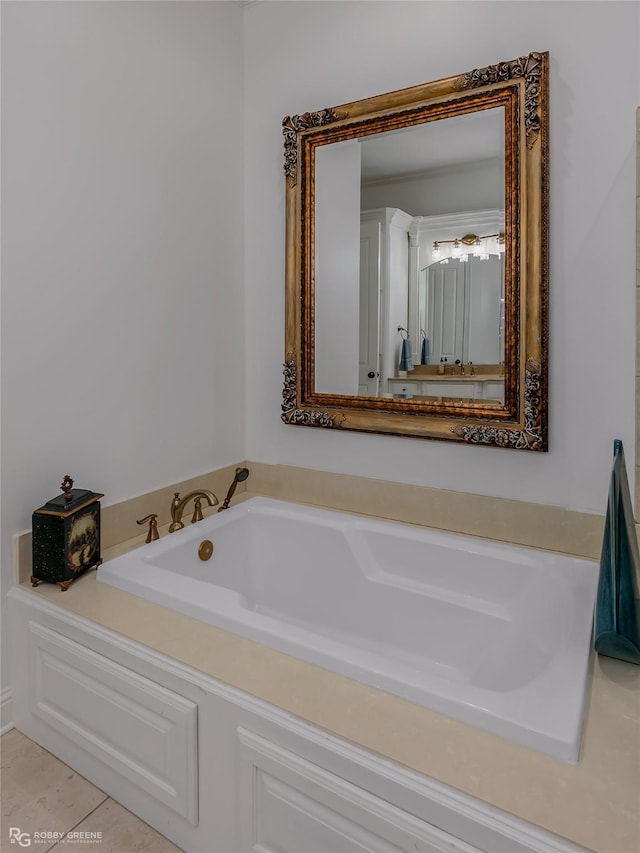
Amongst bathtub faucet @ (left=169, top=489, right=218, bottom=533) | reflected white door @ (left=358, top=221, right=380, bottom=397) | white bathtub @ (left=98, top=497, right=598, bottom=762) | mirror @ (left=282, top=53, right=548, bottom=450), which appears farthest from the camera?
reflected white door @ (left=358, top=221, right=380, bottom=397)

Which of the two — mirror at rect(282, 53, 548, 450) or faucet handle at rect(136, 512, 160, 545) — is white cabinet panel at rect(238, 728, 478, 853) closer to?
faucet handle at rect(136, 512, 160, 545)

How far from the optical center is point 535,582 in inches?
64.2

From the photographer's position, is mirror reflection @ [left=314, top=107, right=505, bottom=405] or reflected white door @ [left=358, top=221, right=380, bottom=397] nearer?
mirror reflection @ [left=314, top=107, right=505, bottom=405]

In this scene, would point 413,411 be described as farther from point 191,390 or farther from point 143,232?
point 143,232

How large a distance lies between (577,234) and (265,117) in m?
1.43

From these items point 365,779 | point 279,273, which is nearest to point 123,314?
point 279,273

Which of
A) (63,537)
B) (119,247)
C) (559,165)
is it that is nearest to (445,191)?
(559,165)

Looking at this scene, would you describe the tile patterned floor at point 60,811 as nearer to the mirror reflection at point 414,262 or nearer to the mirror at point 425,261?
the mirror at point 425,261

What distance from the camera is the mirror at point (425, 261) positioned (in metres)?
1.71

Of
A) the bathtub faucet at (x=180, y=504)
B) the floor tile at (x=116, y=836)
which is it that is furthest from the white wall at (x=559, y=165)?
the floor tile at (x=116, y=836)

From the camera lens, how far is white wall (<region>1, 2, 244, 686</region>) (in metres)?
1.53

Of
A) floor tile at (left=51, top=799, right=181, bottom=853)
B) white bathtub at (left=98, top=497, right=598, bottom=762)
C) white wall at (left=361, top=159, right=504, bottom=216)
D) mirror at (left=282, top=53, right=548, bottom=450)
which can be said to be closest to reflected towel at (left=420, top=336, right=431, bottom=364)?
mirror at (left=282, top=53, right=548, bottom=450)

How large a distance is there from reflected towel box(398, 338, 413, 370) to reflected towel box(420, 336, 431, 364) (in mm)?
45

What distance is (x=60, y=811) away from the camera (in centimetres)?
134
